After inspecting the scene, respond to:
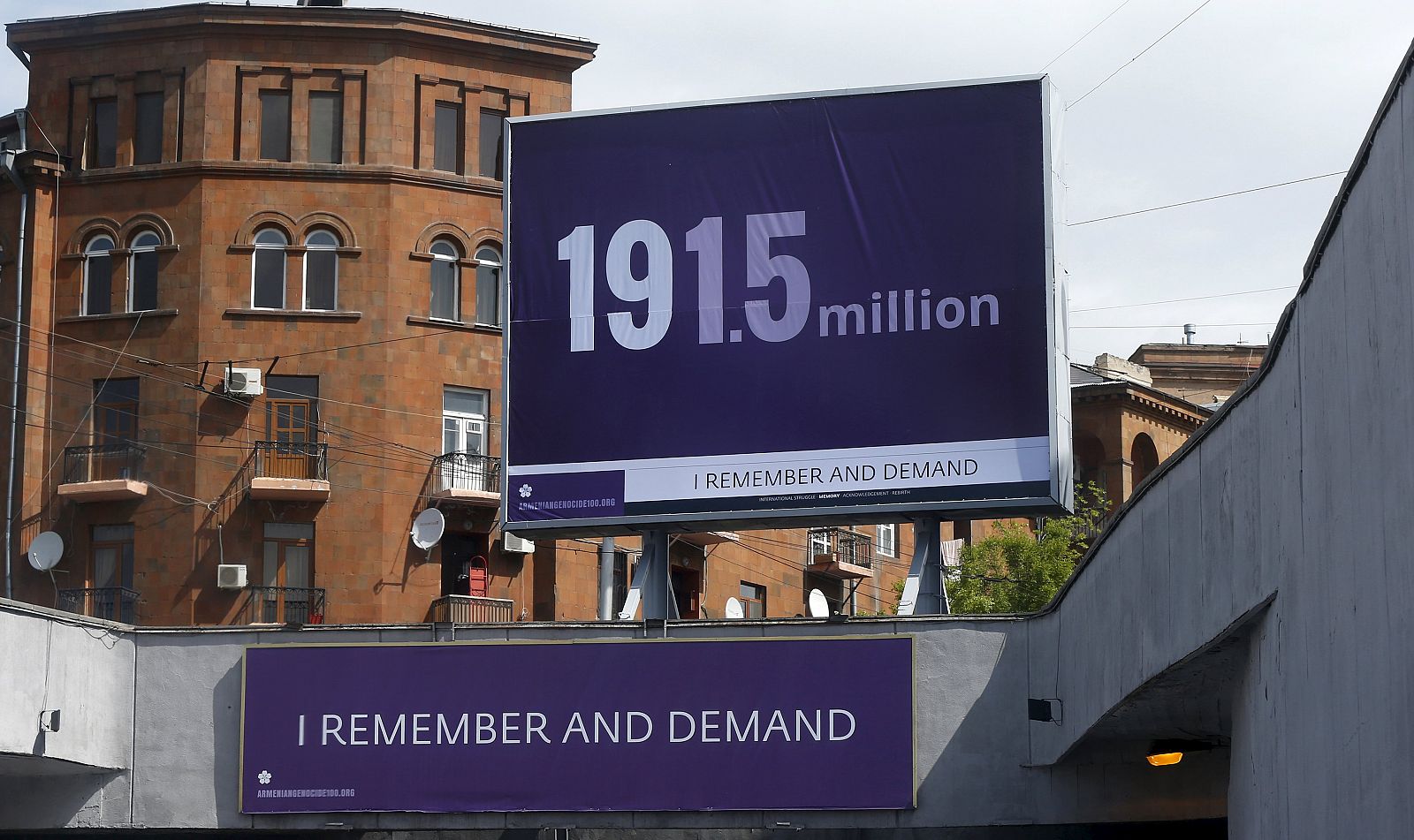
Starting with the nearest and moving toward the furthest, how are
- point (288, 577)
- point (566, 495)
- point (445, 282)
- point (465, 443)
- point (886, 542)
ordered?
1. point (566, 495)
2. point (288, 577)
3. point (465, 443)
4. point (445, 282)
5. point (886, 542)

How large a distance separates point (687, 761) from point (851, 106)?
9155 millimetres

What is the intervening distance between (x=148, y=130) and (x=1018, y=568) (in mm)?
26304

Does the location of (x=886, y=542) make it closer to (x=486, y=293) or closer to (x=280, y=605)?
(x=486, y=293)

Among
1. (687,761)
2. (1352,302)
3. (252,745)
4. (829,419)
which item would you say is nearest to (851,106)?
(829,419)

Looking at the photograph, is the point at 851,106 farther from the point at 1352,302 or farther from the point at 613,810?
the point at 1352,302

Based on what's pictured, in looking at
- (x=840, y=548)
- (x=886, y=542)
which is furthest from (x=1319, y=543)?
(x=886, y=542)

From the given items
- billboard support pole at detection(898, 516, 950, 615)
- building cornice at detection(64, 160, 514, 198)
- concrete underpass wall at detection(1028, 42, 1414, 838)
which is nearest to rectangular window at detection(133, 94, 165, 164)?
building cornice at detection(64, 160, 514, 198)

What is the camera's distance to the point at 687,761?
24422 millimetres

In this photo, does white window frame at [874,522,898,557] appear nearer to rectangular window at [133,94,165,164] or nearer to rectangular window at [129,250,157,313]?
rectangular window at [129,250,157,313]

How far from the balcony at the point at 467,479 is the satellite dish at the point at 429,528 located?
2.01 meters

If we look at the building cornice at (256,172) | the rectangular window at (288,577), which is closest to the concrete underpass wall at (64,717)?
the rectangular window at (288,577)

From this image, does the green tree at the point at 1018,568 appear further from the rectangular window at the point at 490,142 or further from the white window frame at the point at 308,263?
the white window frame at the point at 308,263

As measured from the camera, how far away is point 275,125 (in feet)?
161

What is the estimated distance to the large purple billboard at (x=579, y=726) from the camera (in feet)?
79.4
